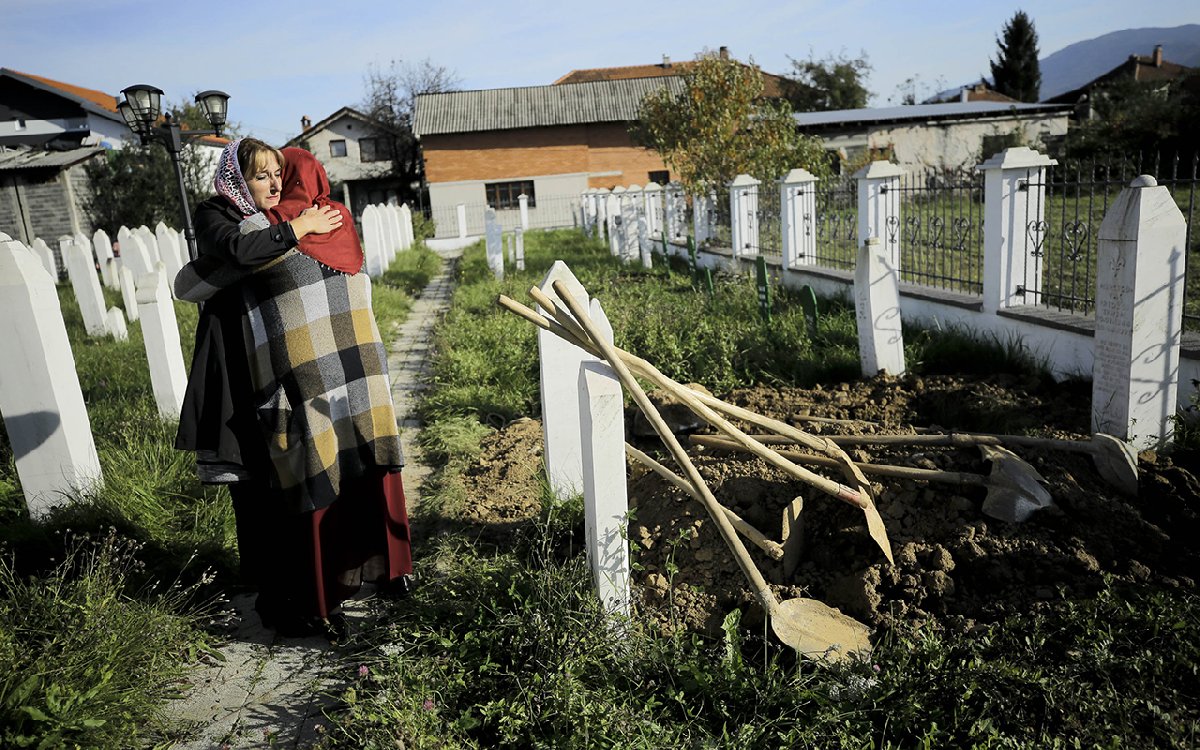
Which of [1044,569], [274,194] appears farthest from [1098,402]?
[274,194]

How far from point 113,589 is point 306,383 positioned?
0.95 meters

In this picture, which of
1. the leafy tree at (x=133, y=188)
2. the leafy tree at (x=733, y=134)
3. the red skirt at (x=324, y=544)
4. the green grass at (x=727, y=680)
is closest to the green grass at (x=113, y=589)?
the red skirt at (x=324, y=544)

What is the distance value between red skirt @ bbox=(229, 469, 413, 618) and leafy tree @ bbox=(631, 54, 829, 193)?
38.4ft

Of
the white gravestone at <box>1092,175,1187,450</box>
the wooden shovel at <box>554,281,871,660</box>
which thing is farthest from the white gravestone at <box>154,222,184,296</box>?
the white gravestone at <box>1092,175,1187,450</box>

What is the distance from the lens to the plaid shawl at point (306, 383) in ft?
9.46

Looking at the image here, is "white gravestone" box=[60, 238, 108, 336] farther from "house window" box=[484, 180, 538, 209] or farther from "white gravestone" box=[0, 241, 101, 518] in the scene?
"house window" box=[484, 180, 538, 209]

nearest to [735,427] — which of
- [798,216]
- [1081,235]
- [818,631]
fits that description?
[818,631]

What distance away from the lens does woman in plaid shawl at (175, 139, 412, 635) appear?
287 centimetres

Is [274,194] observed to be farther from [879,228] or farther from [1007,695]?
[879,228]

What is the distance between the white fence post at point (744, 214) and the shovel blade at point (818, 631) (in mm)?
8453

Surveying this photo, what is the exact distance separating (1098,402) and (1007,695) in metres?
A: 2.37

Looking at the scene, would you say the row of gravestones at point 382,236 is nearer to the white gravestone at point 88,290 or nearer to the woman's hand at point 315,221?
the white gravestone at point 88,290

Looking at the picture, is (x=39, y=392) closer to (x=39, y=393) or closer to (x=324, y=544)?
(x=39, y=393)

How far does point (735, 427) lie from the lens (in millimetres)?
2863
